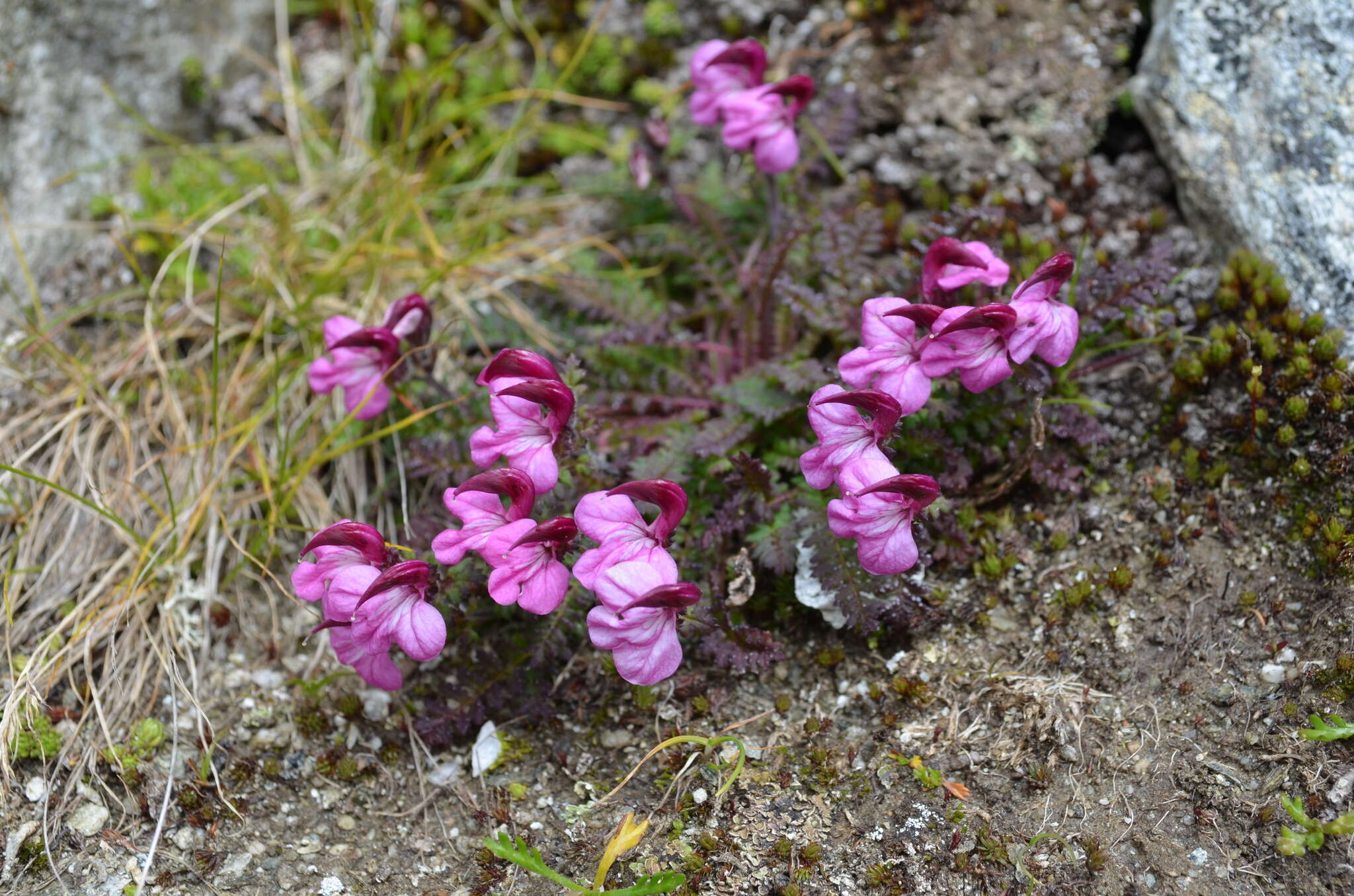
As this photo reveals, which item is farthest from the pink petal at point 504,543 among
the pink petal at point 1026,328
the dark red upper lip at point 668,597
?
the pink petal at point 1026,328

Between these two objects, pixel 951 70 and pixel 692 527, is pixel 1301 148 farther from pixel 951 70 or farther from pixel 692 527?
pixel 692 527

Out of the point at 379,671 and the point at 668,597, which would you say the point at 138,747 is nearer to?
the point at 379,671

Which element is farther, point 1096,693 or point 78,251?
point 78,251

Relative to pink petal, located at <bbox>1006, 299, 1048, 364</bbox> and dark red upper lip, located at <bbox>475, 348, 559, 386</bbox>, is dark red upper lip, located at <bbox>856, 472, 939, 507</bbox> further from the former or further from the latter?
dark red upper lip, located at <bbox>475, 348, 559, 386</bbox>

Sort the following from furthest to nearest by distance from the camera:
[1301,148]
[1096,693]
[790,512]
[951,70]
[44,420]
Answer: [951,70] → [44,420] → [1301,148] → [790,512] → [1096,693]

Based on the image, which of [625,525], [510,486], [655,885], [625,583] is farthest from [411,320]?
[655,885]

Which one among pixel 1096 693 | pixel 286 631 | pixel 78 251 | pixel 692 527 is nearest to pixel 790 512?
pixel 692 527

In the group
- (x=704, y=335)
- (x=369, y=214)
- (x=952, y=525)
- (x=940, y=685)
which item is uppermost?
(x=369, y=214)
